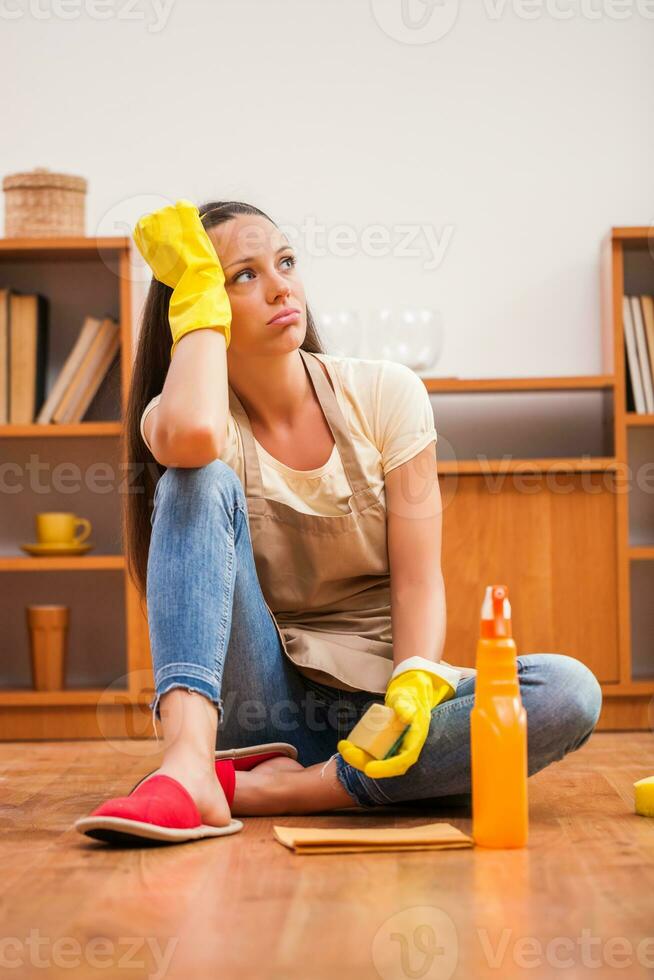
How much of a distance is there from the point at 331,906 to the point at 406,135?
7.37ft

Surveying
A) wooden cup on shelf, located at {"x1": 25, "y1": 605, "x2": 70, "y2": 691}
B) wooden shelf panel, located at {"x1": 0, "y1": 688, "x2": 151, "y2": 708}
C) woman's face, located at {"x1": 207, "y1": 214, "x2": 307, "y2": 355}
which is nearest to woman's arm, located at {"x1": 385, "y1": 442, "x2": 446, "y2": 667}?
woman's face, located at {"x1": 207, "y1": 214, "x2": 307, "y2": 355}

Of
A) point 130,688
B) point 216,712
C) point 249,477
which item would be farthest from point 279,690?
point 130,688

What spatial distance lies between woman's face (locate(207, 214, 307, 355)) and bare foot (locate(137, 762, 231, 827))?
0.56m

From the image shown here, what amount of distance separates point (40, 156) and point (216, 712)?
1998 mm

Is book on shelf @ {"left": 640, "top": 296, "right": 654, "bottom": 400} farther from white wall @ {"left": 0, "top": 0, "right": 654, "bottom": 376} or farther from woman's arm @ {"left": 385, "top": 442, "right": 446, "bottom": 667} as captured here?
woman's arm @ {"left": 385, "top": 442, "right": 446, "bottom": 667}

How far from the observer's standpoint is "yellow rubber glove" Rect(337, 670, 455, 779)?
1.25 m

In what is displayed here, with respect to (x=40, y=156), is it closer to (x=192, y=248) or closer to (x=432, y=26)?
(x=432, y=26)

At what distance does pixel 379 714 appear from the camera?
1.27 m

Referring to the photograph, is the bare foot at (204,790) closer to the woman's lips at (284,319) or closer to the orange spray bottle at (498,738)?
the orange spray bottle at (498,738)

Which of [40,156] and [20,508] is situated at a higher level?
[40,156]

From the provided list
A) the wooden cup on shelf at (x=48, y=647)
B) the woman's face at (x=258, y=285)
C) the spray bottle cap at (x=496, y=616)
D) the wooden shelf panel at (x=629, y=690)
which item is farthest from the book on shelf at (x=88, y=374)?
the spray bottle cap at (x=496, y=616)

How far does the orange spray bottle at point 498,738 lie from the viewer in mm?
1140

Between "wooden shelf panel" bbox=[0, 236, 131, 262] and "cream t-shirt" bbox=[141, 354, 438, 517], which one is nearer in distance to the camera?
"cream t-shirt" bbox=[141, 354, 438, 517]

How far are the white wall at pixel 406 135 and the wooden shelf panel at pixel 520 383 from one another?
25cm
